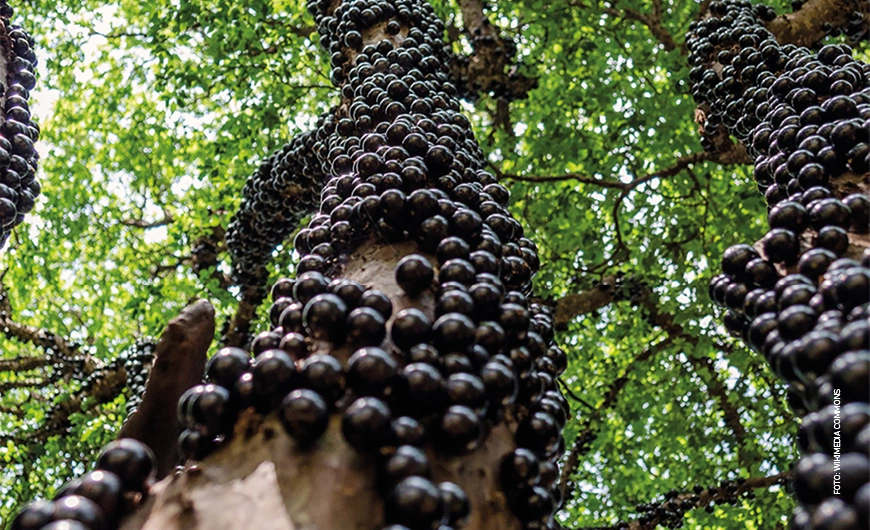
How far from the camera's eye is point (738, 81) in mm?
3428

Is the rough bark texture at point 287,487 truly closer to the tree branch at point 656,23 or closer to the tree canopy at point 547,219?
the tree canopy at point 547,219

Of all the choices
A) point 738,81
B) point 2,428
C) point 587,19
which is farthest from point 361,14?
point 2,428

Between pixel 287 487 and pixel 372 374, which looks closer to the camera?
pixel 287 487

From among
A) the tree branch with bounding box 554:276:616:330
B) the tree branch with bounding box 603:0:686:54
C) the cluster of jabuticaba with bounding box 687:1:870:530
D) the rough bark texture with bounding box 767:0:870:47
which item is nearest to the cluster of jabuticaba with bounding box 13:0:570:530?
the cluster of jabuticaba with bounding box 687:1:870:530

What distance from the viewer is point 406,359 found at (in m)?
1.43

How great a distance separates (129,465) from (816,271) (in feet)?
5.18

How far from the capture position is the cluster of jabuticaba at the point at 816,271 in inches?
41.8

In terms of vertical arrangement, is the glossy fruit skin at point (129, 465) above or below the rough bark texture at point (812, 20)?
below

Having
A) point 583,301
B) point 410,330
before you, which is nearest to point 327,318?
point 410,330

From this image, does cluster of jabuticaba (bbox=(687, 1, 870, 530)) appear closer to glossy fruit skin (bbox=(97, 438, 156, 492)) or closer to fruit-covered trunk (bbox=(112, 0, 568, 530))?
fruit-covered trunk (bbox=(112, 0, 568, 530))

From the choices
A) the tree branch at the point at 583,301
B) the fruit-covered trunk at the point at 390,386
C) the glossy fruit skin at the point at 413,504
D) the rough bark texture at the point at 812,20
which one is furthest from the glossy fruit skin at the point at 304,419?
the tree branch at the point at 583,301

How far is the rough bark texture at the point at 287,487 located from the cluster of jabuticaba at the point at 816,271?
59 centimetres

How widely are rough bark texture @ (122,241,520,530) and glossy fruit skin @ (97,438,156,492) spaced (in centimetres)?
4

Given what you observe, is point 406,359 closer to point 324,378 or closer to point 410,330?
point 410,330
